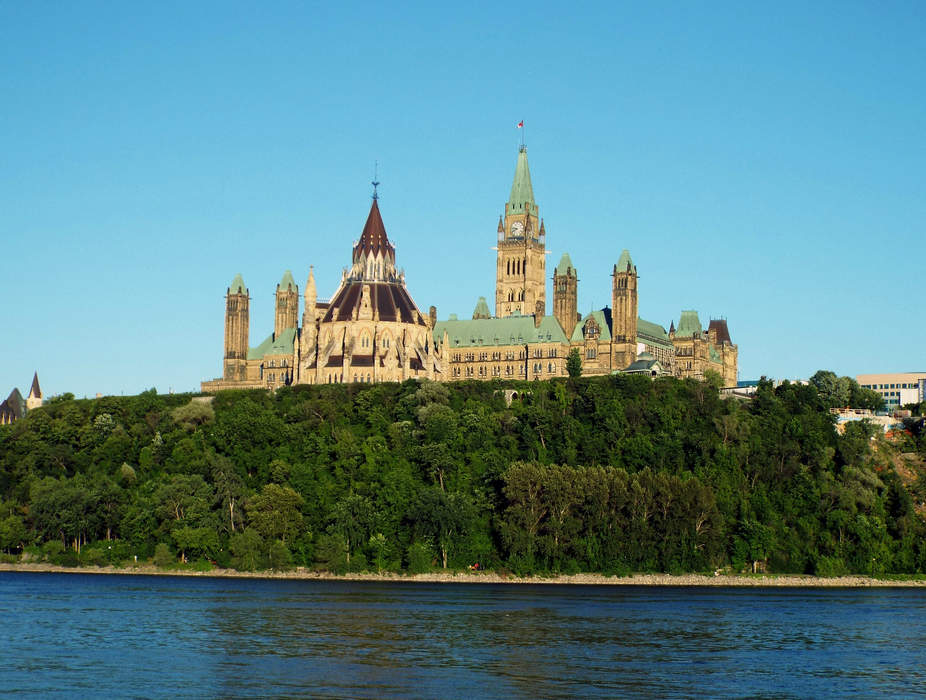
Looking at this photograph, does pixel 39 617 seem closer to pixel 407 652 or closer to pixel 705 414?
pixel 407 652

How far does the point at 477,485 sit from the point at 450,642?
61.0 metres

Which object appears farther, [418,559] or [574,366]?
[574,366]

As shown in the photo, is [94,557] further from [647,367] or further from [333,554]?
[647,367]

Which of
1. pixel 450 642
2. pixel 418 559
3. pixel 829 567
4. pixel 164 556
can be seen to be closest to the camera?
pixel 450 642

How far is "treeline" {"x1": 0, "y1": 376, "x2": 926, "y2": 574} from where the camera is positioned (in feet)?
451

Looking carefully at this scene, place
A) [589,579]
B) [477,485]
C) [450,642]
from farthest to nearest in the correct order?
[477,485] → [589,579] → [450,642]

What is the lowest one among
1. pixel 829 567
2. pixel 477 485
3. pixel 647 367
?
pixel 829 567

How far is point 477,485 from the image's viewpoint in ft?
489

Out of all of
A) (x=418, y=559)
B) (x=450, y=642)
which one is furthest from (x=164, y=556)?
(x=450, y=642)

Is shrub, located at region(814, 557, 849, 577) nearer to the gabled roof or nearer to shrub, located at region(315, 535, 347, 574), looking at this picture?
shrub, located at region(315, 535, 347, 574)

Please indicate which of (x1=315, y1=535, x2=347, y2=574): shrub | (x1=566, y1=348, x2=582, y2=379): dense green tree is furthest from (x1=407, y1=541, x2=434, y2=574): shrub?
(x1=566, y1=348, x2=582, y2=379): dense green tree

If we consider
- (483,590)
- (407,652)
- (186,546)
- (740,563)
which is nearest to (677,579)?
(740,563)

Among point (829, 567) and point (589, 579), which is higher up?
point (829, 567)

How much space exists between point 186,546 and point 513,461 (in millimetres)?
33106
